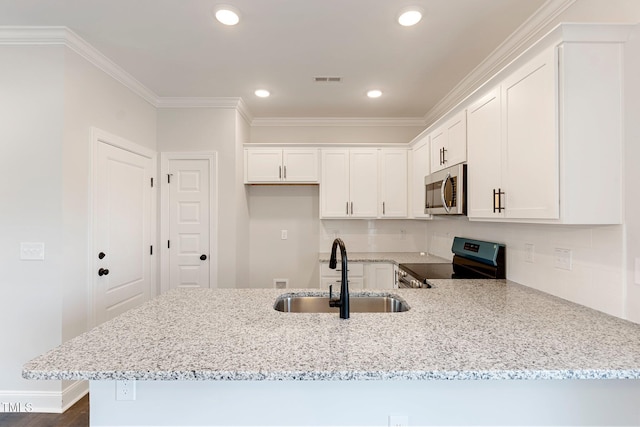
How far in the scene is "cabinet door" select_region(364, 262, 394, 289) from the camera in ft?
11.6

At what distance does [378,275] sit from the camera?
3.56 metres

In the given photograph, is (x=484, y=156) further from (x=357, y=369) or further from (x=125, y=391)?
(x=125, y=391)

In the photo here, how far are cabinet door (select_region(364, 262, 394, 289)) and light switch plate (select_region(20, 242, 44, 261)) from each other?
2.88m

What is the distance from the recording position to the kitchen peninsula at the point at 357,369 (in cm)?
97

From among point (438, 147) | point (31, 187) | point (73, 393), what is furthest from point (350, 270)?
point (31, 187)

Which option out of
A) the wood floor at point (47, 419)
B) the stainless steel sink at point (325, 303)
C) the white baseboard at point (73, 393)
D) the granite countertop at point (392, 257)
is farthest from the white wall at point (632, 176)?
the white baseboard at point (73, 393)

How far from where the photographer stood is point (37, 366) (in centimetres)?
98

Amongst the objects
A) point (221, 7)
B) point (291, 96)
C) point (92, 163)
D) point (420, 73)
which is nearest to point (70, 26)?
point (92, 163)

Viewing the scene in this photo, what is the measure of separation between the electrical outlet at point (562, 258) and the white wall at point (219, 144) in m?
2.88

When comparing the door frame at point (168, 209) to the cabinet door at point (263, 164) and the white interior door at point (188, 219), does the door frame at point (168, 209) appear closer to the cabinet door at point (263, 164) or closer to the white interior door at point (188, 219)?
the white interior door at point (188, 219)

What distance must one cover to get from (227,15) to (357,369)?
2165 millimetres

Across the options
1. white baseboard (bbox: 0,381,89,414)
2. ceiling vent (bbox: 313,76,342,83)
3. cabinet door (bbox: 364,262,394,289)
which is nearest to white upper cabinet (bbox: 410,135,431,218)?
cabinet door (bbox: 364,262,394,289)

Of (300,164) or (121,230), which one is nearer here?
(121,230)

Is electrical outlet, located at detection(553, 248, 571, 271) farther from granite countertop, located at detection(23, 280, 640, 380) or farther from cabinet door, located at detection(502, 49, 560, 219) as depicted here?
cabinet door, located at detection(502, 49, 560, 219)
